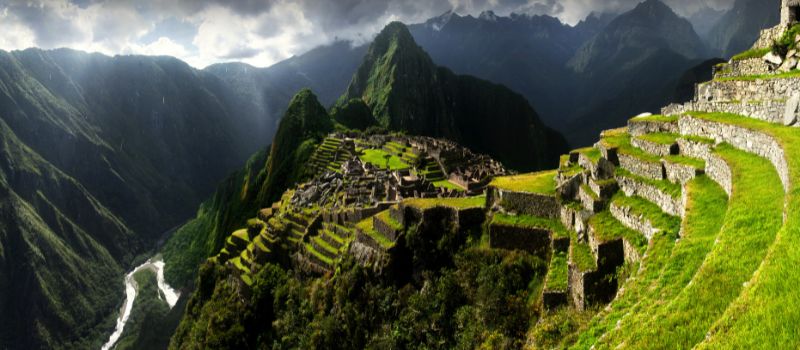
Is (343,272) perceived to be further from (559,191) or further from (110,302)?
(110,302)

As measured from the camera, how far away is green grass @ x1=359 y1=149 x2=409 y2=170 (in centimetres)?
7966

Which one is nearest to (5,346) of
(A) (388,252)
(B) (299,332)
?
(B) (299,332)

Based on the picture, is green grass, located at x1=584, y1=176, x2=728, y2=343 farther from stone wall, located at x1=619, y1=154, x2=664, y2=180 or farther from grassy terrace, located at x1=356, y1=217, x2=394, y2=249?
grassy terrace, located at x1=356, y1=217, x2=394, y2=249

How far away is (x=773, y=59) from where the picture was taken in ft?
78.6

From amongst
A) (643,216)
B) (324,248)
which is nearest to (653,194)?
(643,216)

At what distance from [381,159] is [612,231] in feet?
242

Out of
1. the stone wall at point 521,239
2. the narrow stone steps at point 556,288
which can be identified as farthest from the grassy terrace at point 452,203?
the narrow stone steps at point 556,288

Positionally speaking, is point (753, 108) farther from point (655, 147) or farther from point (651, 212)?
point (651, 212)

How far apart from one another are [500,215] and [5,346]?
7583 inches

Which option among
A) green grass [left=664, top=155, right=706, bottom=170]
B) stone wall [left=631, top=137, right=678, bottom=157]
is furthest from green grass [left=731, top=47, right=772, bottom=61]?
green grass [left=664, top=155, right=706, bottom=170]

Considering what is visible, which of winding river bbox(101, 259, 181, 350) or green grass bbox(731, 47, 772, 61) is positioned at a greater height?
green grass bbox(731, 47, 772, 61)

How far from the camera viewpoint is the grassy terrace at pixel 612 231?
49.0ft

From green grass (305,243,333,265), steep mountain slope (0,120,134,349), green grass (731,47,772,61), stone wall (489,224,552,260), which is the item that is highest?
green grass (731,47,772,61)

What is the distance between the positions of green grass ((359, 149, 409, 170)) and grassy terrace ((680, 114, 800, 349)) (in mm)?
68067
